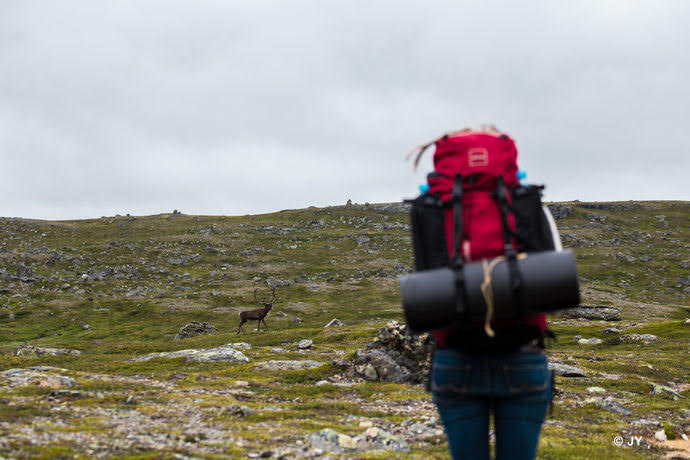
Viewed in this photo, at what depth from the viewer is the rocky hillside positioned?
1141cm

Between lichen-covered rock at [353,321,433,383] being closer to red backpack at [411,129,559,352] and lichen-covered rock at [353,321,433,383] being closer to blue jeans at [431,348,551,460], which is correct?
blue jeans at [431,348,551,460]

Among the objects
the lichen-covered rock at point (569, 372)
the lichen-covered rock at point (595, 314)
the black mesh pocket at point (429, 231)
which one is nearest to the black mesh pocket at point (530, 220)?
the black mesh pocket at point (429, 231)

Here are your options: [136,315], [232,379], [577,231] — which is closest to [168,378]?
[232,379]

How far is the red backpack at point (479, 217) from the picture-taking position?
12.0ft

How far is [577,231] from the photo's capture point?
137250 millimetres

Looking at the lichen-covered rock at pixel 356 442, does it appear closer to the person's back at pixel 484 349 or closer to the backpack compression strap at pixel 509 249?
the person's back at pixel 484 349

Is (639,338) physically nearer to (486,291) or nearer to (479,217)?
(479,217)

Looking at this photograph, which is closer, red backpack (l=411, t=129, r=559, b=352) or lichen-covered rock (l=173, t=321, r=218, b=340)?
red backpack (l=411, t=129, r=559, b=352)

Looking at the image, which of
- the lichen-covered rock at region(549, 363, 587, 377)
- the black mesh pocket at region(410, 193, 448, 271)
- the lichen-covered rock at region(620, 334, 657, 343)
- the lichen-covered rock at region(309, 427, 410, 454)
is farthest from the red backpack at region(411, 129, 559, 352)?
the lichen-covered rock at region(620, 334, 657, 343)

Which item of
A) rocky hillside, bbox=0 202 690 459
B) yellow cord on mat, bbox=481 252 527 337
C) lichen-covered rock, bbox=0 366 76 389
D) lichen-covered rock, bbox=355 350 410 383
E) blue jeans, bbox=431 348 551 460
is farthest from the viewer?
lichen-covered rock, bbox=355 350 410 383

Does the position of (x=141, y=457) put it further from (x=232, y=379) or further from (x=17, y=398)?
(x=232, y=379)

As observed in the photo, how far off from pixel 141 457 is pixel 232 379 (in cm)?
1210

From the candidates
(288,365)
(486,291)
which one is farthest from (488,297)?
(288,365)

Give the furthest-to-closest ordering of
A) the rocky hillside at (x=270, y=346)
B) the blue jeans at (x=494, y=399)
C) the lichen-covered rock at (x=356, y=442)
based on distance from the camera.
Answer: the rocky hillside at (x=270, y=346), the lichen-covered rock at (x=356, y=442), the blue jeans at (x=494, y=399)
